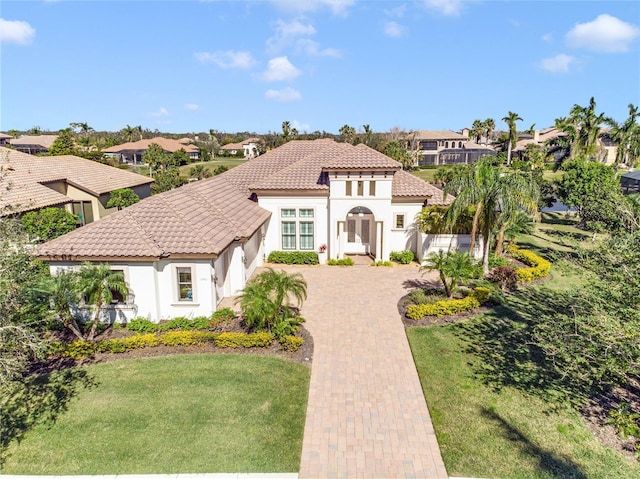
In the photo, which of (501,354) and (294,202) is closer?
(501,354)

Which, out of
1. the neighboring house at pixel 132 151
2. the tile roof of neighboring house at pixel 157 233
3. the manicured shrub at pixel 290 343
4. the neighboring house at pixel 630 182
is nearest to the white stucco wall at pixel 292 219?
the tile roof of neighboring house at pixel 157 233

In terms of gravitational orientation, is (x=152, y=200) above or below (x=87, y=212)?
above

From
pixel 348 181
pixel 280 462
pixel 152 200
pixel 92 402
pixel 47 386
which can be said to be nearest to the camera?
pixel 280 462

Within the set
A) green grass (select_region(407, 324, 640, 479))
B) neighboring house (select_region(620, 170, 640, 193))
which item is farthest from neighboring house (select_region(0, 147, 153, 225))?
neighboring house (select_region(620, 170, 640, 193))

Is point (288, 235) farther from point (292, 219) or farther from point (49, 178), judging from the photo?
point (49, 178)

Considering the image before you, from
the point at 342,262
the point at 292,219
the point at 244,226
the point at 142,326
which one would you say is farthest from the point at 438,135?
the point at 142,326

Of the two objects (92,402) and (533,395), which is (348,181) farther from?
(92,402)

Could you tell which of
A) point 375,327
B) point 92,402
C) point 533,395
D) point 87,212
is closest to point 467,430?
point 533,395

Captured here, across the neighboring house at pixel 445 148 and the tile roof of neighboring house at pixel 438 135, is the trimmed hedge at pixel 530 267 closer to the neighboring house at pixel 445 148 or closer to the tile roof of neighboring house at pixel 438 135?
the neighboring house at pixel 445 148

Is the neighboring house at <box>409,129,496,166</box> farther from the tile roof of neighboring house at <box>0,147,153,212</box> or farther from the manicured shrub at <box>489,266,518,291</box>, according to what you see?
the manicured shrub at <box>489,266,518,291</box>
